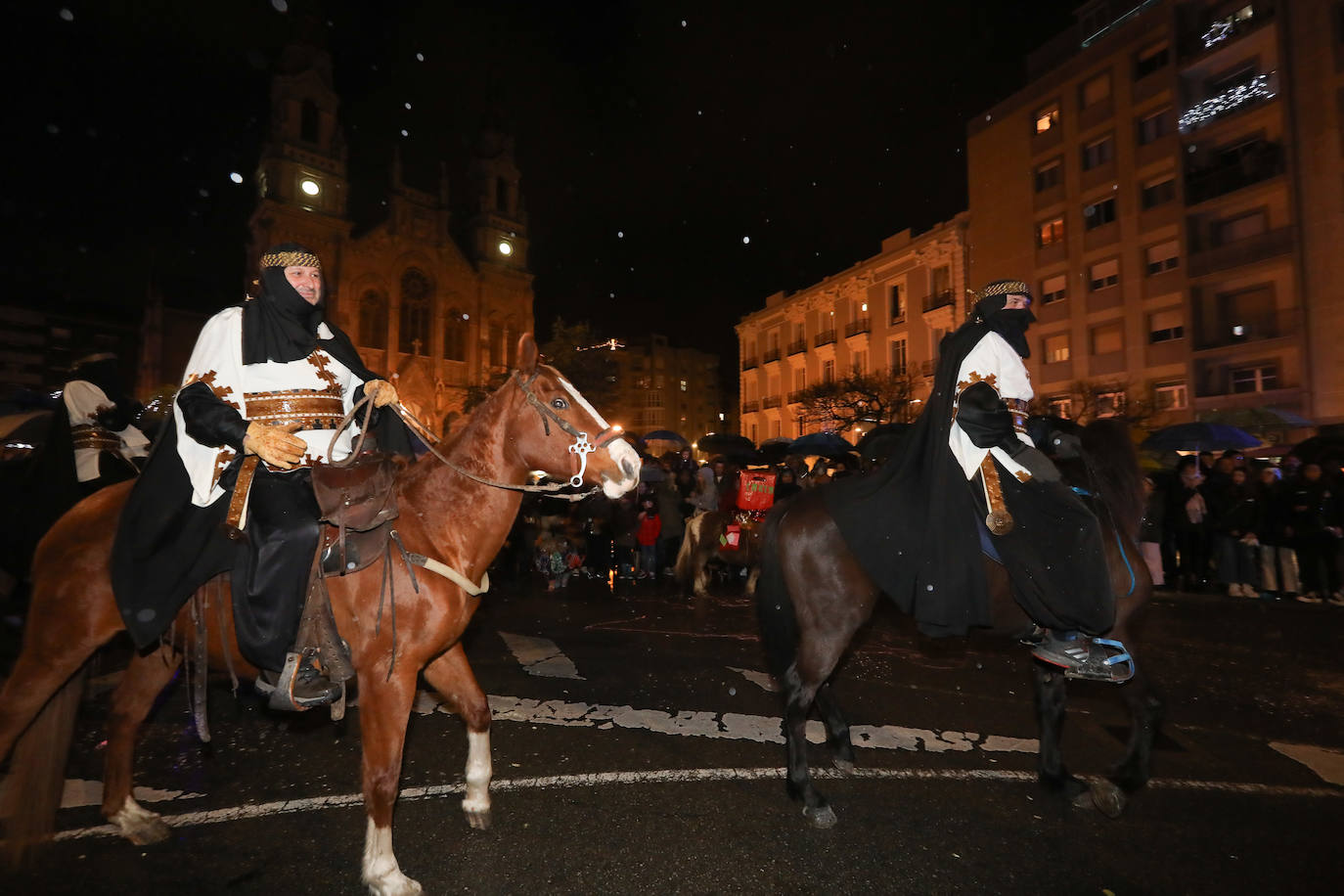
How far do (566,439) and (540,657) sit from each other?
4.18m

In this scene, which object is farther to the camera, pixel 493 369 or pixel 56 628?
pixel 493 369

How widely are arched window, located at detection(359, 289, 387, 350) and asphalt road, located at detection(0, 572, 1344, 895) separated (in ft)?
139

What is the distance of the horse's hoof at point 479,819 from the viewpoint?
11.2 ft

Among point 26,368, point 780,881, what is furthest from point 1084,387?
point 26,368

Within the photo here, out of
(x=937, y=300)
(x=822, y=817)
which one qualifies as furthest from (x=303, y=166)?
(x=822, y=817)

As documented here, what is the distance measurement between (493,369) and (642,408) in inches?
1362

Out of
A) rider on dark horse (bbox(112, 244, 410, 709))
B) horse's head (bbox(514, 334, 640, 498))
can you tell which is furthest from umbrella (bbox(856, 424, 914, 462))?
rider on dark horse (bbox(112, 244, 410, 709))

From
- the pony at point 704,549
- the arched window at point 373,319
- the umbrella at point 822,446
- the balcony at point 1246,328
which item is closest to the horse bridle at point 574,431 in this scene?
the pony at point 704,549

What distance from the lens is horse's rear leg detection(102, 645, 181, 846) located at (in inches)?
131

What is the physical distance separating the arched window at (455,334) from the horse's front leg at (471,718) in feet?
156

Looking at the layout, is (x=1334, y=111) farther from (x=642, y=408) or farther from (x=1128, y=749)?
(x=642, y=408)

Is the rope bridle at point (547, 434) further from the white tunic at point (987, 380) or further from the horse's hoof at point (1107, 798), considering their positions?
the horse's hoof at point (1107, 798)

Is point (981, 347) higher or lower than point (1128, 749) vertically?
higher

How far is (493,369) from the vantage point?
4712cm
